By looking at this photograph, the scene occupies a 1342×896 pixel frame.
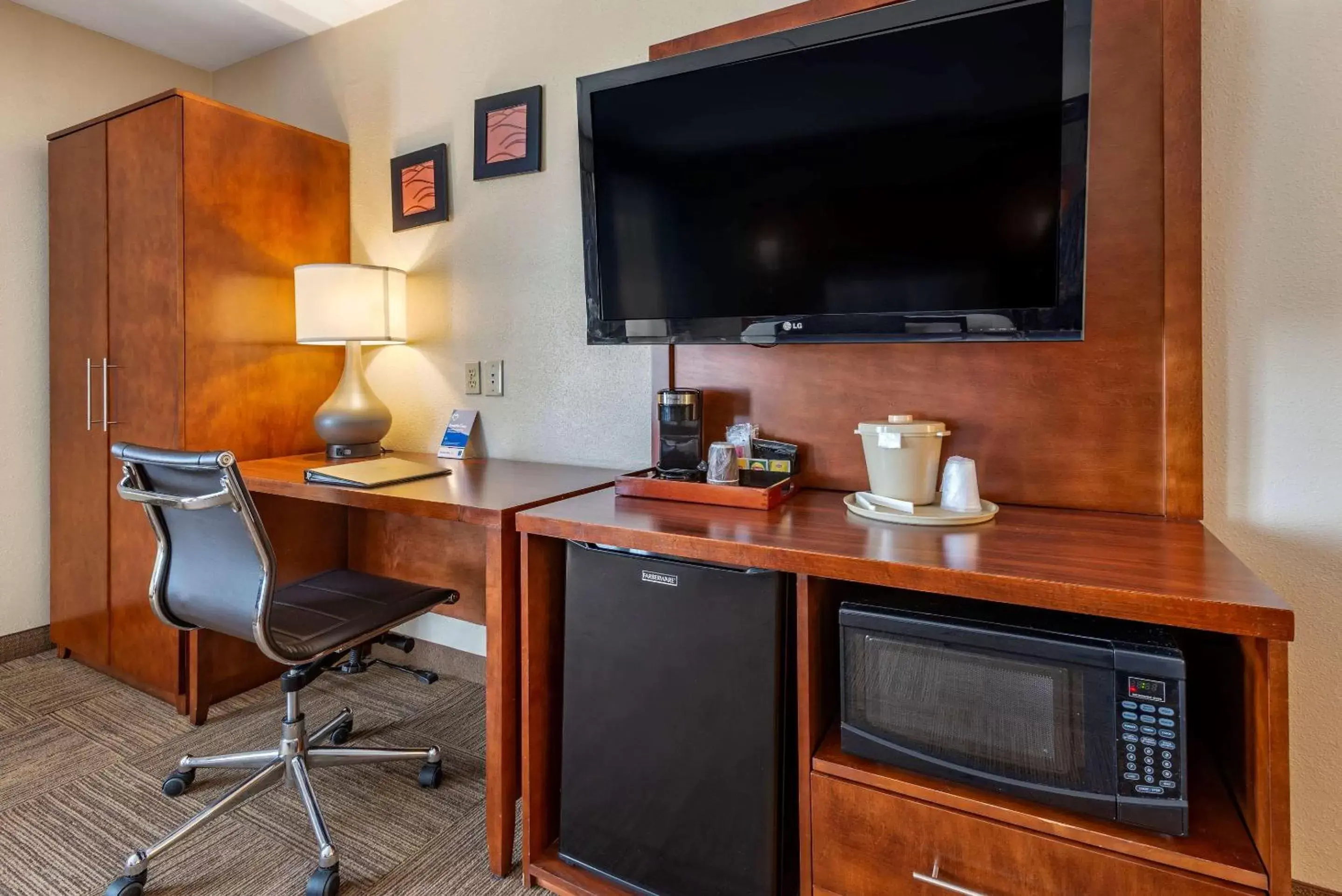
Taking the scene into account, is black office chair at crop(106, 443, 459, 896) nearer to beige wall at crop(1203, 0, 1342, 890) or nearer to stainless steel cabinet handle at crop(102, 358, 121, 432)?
stainless steel cabinet handle at crop(102, 358, 121, 432)

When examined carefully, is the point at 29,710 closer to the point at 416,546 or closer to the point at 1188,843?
the point at 416,546

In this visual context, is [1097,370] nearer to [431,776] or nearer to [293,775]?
[431,776]

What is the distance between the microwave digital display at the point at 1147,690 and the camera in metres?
0.93

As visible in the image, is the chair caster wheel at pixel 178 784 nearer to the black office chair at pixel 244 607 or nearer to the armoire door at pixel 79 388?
the black office chair at pixel 244 607

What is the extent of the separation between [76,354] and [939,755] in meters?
3.04

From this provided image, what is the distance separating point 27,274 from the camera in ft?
8.54

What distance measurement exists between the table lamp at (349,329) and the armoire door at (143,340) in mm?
364

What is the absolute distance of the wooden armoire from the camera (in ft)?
7.16

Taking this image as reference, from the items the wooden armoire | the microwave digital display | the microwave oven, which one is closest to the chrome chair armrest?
the wooden armoire

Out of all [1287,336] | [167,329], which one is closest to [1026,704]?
[1287,336]

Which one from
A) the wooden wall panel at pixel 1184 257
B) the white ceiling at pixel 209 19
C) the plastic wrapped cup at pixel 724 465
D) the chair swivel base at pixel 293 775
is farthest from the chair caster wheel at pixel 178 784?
the white ceiling at pixel 209 19

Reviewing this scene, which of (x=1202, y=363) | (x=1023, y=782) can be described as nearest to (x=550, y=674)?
(x=1023, y=782)

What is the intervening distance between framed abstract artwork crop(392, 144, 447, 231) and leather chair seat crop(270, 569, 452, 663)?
126cm

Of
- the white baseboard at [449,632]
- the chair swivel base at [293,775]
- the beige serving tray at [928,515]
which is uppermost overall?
the beige serving tray at [928,515]
